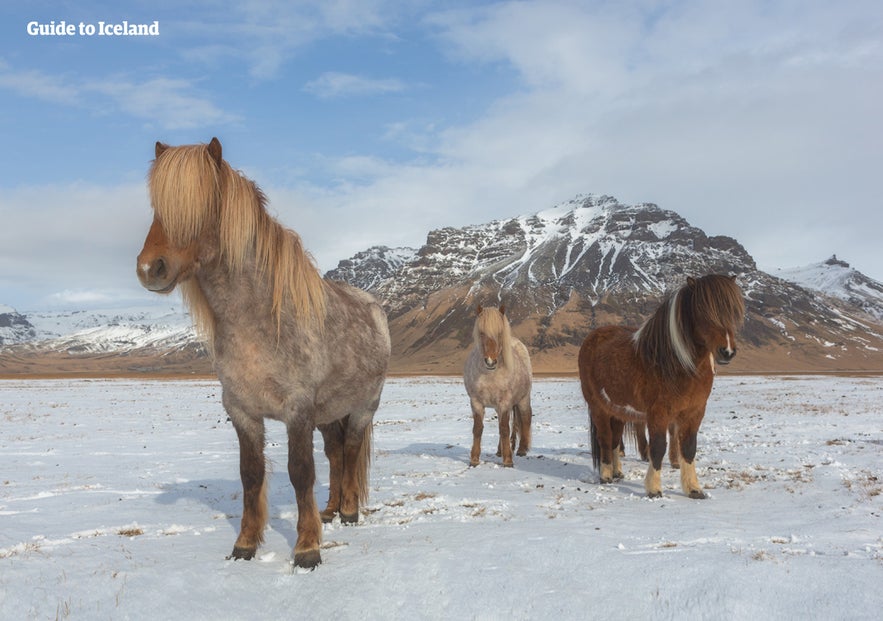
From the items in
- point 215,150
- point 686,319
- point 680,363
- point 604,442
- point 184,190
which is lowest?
point 604,442

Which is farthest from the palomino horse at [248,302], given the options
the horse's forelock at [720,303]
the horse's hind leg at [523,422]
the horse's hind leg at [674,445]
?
the horse's hind leg at [523,422]

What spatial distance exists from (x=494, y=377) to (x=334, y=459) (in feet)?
18.6

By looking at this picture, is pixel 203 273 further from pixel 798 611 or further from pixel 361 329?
pixel 798 611

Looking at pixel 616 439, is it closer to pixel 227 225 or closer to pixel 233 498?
pixel 233 498

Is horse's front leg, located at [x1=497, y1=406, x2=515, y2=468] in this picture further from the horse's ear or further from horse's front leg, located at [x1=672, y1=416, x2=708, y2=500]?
the horse's ear

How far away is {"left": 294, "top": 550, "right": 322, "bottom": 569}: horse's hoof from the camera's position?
5.26 metres

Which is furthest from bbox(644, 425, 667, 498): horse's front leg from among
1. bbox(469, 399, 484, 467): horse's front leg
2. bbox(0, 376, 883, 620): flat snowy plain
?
bbox(469, 399, 484, 467): horse's front leg

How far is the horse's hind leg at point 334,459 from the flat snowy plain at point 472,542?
0.39m

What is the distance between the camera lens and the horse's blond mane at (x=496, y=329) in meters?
12.4

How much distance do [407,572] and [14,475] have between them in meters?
9.87

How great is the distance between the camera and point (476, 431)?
1228cm

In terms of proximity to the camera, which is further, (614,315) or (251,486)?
(614,315)

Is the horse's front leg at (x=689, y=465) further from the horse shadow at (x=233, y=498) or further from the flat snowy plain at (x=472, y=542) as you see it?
the horse shadow at (x=233, y=498)

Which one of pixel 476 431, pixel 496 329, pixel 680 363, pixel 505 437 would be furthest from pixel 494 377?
pixel 680 363
